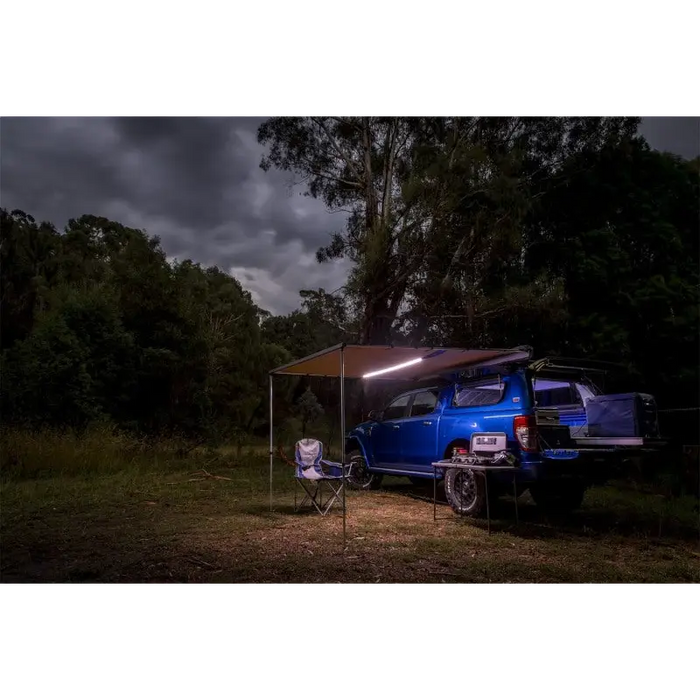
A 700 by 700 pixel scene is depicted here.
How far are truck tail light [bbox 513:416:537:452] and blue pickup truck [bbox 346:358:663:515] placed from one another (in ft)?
0.03

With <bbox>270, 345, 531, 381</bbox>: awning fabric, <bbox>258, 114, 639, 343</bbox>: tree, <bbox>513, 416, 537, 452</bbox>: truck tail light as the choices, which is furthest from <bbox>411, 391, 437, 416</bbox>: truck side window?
<bbox>258, 114, 639, 343</bbox>: tree

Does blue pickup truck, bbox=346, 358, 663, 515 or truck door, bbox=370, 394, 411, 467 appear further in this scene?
truck door, bbox=370, 394, 411, 467

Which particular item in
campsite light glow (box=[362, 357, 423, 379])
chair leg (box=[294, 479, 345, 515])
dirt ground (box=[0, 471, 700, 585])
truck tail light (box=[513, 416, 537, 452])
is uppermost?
campsite light glow (box=[362, 357, 423, 379])

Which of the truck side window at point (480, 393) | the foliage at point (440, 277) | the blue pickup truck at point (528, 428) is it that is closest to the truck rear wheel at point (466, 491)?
the blue pickup truck at point (528, 428)

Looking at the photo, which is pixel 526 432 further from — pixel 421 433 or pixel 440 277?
pixel 440 277

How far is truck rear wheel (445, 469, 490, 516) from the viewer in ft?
22.4

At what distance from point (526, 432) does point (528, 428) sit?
5 cm

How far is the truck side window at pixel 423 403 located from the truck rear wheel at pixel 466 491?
3.72 ft

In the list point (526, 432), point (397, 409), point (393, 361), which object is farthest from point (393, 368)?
point (526, 432)

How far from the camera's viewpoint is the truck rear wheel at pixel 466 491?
6.83 m

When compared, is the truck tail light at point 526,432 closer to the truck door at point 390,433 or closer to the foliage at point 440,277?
the truck door at point 390,433

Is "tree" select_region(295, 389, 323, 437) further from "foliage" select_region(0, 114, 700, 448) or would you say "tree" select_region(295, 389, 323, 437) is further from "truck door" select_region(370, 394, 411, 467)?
"truck door" select_region(370, 394, 411, 467)

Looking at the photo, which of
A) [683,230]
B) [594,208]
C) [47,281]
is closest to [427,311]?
[594,208]

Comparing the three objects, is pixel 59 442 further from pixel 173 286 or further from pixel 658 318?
pixel 658 318
